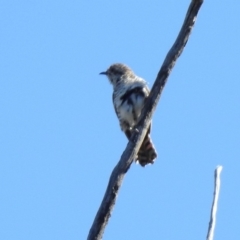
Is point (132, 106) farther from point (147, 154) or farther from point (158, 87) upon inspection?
point (158, 87)

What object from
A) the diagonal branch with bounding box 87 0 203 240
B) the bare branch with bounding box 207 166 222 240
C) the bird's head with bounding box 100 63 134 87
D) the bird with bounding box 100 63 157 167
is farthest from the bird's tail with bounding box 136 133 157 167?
the bare branch with bounding box 207 166 222 240

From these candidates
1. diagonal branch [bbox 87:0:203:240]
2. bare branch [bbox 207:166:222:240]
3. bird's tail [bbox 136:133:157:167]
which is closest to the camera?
Result: bare branch [bbox 207:166:222:240]

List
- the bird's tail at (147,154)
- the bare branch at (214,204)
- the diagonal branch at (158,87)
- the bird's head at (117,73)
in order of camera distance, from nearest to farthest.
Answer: the bare branch at (214,204) → the diagonal branch at (158,87) → the bird's tail at (147,154) → the bird's head at (117,73)

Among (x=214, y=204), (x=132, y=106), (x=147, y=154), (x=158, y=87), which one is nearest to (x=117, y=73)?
(x=132, y=106)

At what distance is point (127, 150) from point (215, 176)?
524 millimetres

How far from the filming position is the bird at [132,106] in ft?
25.4

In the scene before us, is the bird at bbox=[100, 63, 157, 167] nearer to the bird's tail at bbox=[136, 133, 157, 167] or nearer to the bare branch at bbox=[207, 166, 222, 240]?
the bird's tail at bbox=[136, 133, 157, 167]

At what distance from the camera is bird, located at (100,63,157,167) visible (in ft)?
25.4

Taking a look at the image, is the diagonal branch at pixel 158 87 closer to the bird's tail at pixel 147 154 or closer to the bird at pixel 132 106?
the bird at pixel 132 106

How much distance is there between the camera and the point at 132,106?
25.6 feet

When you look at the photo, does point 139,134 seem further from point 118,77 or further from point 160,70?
point 118,77

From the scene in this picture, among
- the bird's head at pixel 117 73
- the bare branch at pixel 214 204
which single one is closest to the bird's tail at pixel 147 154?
the bird's head at pixel 117 73

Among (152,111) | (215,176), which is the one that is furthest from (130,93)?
(215,176)

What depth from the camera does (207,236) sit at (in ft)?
11.3
